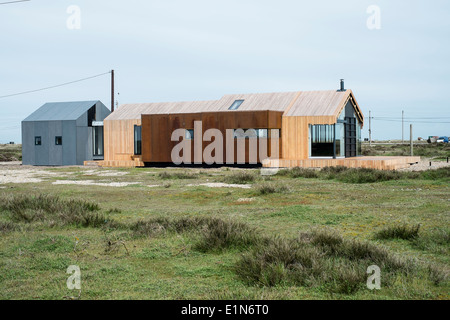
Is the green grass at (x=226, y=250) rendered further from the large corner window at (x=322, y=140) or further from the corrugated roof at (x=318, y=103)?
the corrugated roof at (x=318, y=103)

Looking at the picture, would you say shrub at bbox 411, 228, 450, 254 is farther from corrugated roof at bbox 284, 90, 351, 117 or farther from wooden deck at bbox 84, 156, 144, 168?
wooden deck at bbox 84, 156, 144, 168

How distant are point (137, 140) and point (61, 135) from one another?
6912 millimetres

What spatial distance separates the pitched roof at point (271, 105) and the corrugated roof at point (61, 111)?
10.3 feet

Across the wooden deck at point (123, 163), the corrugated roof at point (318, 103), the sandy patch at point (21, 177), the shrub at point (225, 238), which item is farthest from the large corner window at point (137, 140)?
the shrub at point (225, 238)

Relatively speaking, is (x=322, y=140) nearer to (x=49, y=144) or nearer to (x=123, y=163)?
(x=123, y=163)

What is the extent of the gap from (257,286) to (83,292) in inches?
74.6

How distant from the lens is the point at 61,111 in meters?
40.6

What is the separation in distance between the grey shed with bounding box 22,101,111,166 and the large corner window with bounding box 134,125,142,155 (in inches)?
166

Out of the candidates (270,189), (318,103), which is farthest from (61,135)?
(270,189)

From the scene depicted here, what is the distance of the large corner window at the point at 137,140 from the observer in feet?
121

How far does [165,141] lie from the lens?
1326 inches

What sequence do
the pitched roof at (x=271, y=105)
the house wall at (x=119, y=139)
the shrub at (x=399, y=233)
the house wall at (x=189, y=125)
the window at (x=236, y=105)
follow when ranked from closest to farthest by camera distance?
the shrub at (x=399, y=233) < the house wall at (x=189, y=125) < the pitched roof at (x=271, y=105) < the window at (x=236, y=105) < the house wall at (x=119, y=139)
